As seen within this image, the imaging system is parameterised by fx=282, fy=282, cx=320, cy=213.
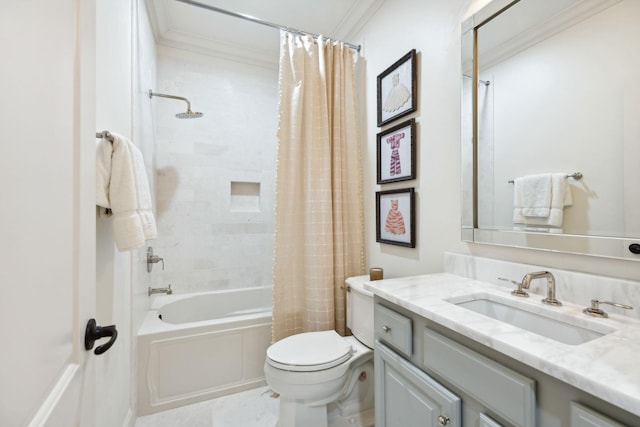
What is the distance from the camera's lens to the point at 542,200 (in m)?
1.09

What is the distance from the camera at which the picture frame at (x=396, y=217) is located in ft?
5.57

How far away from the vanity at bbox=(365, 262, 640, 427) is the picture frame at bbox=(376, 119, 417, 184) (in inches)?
29.5

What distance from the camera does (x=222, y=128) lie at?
271 centimetres

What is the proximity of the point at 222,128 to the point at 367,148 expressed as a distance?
57.3 inches

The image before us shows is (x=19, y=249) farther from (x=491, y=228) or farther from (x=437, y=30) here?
(x=437, y=30)

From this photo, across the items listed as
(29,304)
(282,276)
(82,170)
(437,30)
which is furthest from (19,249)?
(437,30)

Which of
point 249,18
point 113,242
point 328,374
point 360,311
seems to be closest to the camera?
point 113,242

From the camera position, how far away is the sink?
81cm

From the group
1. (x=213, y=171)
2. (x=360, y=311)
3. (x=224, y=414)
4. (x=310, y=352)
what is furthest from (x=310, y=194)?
(x=224, y=414)

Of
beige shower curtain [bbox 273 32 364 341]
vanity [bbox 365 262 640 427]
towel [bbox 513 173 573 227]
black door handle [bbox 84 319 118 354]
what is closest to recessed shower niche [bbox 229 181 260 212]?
beige shower curtain [bbox 273 32 364 341]

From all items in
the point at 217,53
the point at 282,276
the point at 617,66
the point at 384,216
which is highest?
the point at 217,53

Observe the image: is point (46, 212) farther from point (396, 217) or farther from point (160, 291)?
point (160, 291)

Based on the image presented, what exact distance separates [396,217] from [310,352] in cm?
96

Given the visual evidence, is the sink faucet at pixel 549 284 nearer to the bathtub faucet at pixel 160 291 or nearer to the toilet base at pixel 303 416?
the toilet base at pixel 303 416
